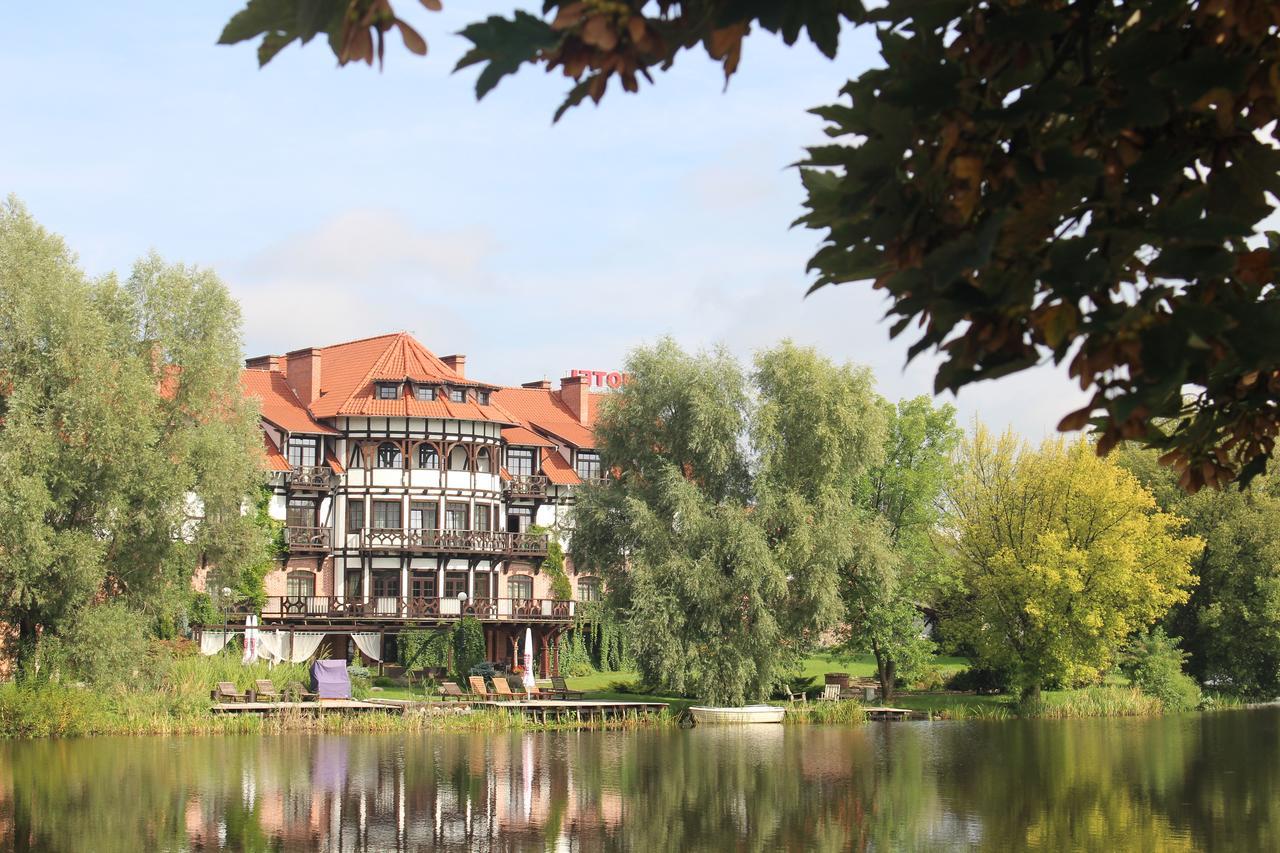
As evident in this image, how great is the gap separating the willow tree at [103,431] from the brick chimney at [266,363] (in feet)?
65.4

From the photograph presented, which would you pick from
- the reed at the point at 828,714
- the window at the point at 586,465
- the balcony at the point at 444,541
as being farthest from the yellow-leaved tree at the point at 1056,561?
the window at the point at 586,465

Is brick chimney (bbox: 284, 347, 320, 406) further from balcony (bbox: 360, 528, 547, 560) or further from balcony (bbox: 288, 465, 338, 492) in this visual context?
balcony (bbox: 360, 528, 547, 560)

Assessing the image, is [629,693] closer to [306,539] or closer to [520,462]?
[306,539]

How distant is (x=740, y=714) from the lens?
1496 inches

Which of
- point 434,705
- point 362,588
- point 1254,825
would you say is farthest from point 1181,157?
point 362,588

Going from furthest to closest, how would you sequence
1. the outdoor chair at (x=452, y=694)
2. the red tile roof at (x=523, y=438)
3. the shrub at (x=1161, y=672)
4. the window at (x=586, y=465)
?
1. the window at (x=586, y=465)
2. the red tile roof at (x=523, y=438)
3. the shrub at (x=1161, y=672)
4. the outdoor chair at (x=452, y=694)

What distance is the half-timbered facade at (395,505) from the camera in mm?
49094

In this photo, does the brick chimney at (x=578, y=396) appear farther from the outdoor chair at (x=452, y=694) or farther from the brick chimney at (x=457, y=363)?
the outdoor chair at (x=452, y=694)

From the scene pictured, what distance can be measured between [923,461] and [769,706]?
1088cm

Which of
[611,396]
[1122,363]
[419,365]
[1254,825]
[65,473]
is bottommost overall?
[1254,825]

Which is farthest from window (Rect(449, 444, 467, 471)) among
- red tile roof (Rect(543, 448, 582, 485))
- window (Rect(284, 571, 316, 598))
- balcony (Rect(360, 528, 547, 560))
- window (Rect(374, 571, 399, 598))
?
window (Rect(284, 571, 316, 598))

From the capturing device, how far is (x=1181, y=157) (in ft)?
10.7

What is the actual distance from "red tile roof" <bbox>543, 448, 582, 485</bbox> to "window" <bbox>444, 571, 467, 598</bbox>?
5.72 m

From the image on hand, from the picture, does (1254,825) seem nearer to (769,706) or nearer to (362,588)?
(769,706)
